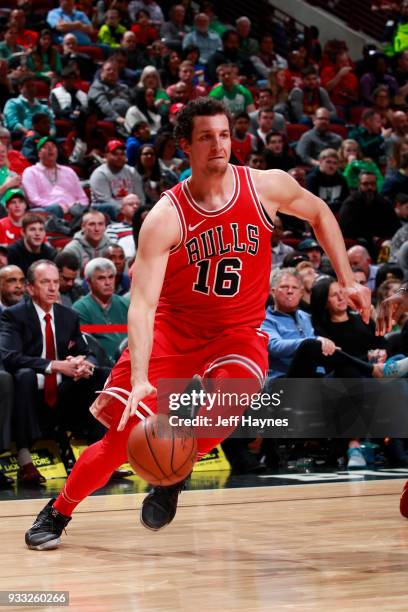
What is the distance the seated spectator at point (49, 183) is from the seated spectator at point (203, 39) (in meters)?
5.74

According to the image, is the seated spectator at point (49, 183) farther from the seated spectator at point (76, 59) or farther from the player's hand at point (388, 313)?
the player's hand at point (388, 313)

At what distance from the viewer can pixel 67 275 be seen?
8.65 metres

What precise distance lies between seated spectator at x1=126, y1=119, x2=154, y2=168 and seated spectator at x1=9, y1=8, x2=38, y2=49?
8.70ft

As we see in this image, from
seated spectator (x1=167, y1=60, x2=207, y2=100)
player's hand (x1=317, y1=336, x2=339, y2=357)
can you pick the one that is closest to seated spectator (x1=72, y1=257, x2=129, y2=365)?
player's hand (x1=317, y1=336, x2=339, y2=357)

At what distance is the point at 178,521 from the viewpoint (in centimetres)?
548

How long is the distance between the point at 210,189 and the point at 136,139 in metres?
7.71

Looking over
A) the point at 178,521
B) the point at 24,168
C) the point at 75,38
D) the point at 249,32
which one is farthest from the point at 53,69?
the point at 178,521

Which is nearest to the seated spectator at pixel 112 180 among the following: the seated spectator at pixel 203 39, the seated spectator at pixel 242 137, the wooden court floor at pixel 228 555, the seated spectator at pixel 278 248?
the seated spectator at pixel 278 248

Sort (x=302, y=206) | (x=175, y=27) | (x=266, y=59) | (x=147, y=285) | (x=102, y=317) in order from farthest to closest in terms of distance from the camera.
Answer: (x=266, y=59), (x=175, y=27), (x=102, y=317), (x=302, y=206), (x=147, y=285)

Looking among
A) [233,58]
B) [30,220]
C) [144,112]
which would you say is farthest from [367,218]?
[233,58]

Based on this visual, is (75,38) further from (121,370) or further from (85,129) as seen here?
(121,370)

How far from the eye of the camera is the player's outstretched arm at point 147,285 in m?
3.71

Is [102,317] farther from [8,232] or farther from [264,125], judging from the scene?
[264,125]

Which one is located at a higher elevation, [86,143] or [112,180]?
[86,143]
